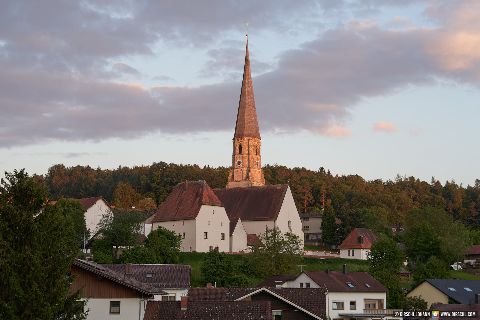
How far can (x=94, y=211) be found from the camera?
92250mm

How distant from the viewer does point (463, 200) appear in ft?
526

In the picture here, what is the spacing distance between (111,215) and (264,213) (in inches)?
716

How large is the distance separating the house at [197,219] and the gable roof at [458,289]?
25.5 meters

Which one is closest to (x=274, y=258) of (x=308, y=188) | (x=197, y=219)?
(x=197, y=219)

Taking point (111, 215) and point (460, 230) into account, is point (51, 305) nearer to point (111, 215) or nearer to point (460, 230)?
point (111, 215)

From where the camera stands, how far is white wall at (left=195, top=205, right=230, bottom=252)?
282 ft

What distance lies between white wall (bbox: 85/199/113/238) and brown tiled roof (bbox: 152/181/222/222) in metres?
5.86

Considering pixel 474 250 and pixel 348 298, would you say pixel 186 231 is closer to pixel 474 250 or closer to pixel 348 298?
pixel 348 298

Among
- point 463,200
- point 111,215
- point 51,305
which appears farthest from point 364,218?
point 51,305

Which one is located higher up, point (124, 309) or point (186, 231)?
point (186, 231)

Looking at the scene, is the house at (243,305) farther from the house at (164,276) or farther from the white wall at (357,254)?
the white wall at (357,254)

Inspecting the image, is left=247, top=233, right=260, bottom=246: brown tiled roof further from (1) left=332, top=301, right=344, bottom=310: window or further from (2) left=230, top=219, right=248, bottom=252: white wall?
(1) left=332, top=301, right=344, bottom=310: window

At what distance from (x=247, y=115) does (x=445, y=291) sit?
61207mm

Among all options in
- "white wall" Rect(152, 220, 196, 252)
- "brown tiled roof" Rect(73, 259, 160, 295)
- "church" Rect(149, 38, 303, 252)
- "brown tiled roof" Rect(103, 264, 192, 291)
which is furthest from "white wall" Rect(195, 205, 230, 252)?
"brown tiled roof" Rect(73, 259, 160, 295)
